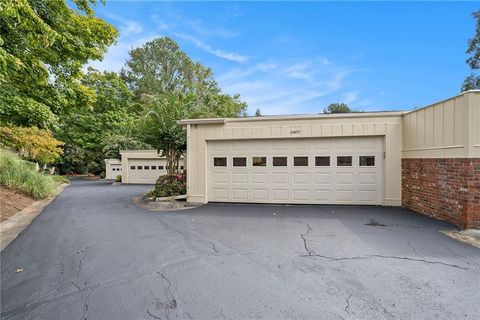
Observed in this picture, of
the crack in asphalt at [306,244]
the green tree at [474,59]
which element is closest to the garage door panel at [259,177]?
the crack in asphalt at [306,244]

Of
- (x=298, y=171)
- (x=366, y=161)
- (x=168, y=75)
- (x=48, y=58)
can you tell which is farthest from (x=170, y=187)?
(x=168, y=75)

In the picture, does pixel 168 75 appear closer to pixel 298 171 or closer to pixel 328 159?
pixel 298 171

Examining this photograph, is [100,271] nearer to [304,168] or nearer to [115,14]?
[304,168]

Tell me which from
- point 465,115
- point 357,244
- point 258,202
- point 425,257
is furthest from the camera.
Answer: point 258,202

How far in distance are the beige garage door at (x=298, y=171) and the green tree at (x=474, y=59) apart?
18.1m

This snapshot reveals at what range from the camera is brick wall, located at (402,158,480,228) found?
5.28 m

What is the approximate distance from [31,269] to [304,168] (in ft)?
24.1

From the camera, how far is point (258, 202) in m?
8.79

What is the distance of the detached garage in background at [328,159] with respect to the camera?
256 inches

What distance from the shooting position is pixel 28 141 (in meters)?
14.6

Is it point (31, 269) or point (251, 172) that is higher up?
point (251, 172)

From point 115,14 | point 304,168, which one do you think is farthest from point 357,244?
point 115,14

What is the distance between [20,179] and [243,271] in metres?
11.6

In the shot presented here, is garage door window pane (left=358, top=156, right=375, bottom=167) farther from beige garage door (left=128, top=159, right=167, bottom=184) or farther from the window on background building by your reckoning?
beige garage door (left=128, top=159, right=167, bottom=184)
